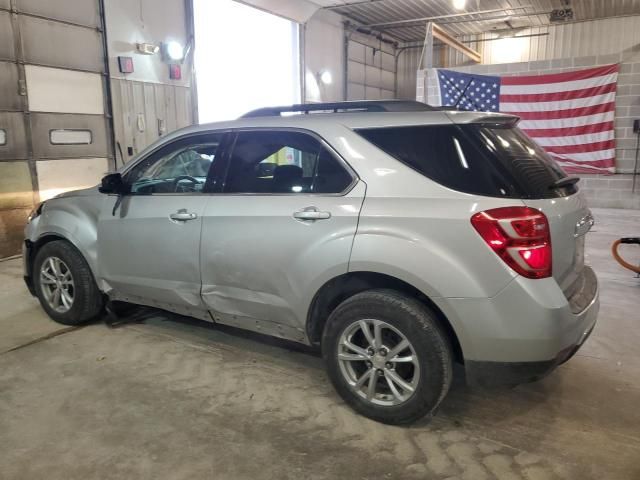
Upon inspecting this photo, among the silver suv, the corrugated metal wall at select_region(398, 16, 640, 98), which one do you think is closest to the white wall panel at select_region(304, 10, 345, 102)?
the corrugated metal wall at select_region(398, 16, 640, 98)

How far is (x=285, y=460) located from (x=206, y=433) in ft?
1.50

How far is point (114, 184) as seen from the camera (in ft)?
11.8

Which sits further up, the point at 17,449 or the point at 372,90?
the point at 372,90

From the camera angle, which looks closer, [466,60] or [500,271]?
[500,271]

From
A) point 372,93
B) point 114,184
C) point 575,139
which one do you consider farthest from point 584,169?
point 114,184

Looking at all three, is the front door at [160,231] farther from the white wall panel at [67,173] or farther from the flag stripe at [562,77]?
the flag stripe at [562,77]

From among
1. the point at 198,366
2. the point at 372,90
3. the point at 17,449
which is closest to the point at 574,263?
the point at 198,366

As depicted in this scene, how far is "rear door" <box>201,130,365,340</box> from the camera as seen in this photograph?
2674 mm

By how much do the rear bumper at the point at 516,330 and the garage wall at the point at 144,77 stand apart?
7221 millimetres

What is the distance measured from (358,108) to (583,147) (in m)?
8.05

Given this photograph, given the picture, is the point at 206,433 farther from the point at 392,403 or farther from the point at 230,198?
the point at 230,198

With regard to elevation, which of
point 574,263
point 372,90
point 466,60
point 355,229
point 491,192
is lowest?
point 574,263

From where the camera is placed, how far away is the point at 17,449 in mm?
2475

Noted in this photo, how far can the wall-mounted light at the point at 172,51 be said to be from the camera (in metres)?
8.70
